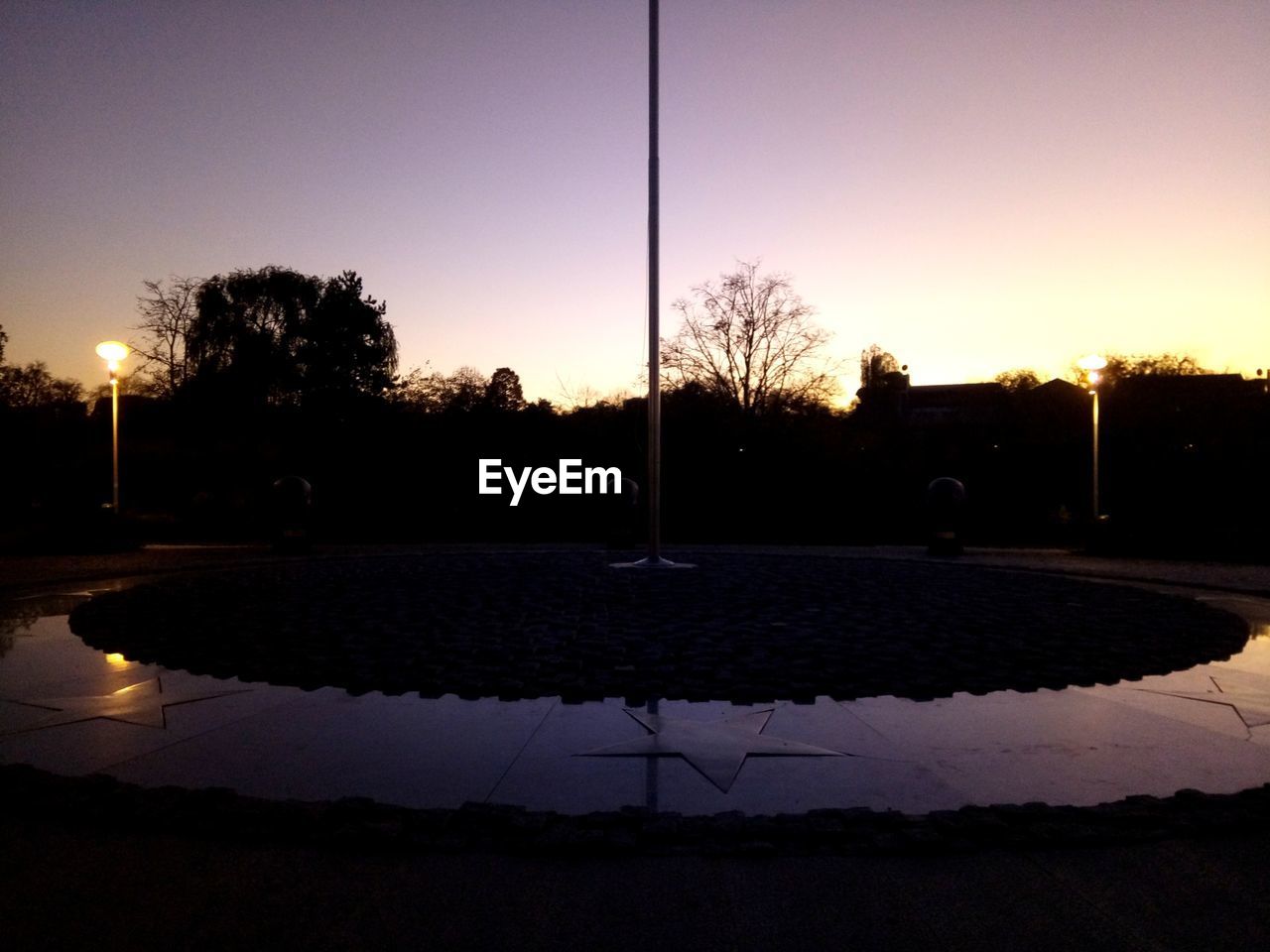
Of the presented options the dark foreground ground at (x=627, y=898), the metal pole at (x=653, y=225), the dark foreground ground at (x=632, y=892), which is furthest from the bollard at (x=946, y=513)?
the dark foreground ground at (x=627, y=898)

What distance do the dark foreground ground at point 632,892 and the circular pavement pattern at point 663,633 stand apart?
244cm

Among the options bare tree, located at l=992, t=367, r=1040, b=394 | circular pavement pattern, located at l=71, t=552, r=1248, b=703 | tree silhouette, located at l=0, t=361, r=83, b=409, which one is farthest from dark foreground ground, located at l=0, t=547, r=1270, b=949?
bare tree, located at l=992, t=367, r=1040, b=394

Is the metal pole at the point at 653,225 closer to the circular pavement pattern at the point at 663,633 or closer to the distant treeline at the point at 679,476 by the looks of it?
the circular pavement pattern at the point at 663,633

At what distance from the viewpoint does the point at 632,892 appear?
283cm

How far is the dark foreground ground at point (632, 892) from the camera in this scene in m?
2.56

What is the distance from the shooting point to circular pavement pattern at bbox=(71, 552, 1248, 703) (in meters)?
6.07

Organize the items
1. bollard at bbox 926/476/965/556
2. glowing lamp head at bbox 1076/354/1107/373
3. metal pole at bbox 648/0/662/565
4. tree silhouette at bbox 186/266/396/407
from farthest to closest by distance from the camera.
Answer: tree silhouette at bbox 186/266/396/407 → glowing lamp head at bbox 1076/354/1107/373 → bollard at bbox 926/476/965/556 → metal pole at bbox 648/0/662/565

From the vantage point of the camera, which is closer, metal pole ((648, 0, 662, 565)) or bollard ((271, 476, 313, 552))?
metal pole ((648, 0, 662, 565))

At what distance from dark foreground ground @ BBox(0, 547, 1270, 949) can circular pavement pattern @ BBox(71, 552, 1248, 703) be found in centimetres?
244

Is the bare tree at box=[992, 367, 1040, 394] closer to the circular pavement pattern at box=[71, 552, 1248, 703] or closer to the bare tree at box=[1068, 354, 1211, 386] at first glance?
the bare tree at box=[1068, 354, 1211, 386]

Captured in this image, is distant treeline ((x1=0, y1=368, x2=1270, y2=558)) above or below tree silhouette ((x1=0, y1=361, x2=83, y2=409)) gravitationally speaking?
below

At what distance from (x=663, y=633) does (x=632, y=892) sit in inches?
204

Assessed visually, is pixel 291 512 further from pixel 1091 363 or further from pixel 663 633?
pixel 1091 363

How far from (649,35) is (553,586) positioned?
28.7 ft
